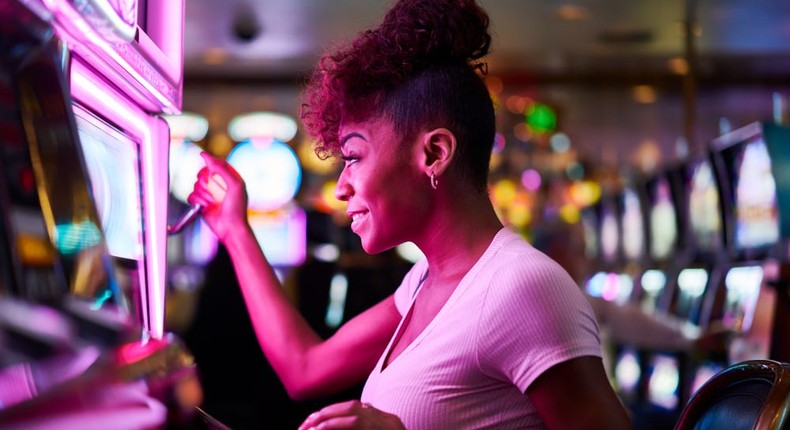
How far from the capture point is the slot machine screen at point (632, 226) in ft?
21.7

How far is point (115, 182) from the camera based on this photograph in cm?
121

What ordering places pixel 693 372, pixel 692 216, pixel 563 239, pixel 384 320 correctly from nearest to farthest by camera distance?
pixel 384 320 → pixel 563 239 → pixel 693 372 → pixel 692 216

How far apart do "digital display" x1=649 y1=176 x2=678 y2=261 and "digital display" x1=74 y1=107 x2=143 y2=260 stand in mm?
4855

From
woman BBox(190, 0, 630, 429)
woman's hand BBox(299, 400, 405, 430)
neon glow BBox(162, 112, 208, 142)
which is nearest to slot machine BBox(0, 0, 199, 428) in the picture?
woman's hand BBox(299, 400, 405, 430)

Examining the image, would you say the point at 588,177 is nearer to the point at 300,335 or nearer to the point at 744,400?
the point at 300,335

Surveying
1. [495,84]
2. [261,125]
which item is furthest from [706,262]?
[261,125]

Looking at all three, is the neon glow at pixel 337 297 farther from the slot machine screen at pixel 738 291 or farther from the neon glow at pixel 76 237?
the neon glow at pixel 76 237

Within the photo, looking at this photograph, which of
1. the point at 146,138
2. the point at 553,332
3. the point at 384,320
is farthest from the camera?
the point at 384,320

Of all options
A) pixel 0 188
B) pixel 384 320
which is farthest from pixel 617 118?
pixel 0 188

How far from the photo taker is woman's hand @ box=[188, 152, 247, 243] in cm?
159

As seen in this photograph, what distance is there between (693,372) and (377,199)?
3697mm

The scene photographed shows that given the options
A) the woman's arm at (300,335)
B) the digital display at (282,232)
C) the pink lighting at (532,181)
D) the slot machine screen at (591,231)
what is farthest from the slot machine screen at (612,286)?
the pink lighting at (532,181)

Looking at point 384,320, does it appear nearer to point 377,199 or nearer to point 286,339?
point 286,339

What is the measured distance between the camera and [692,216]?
5363 millimetres
